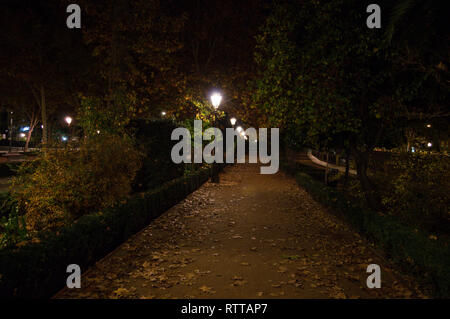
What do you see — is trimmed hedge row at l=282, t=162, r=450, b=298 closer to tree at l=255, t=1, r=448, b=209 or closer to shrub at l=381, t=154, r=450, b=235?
shrub at l=381, t=154, r=450, b=235

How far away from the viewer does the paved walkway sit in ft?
16.2

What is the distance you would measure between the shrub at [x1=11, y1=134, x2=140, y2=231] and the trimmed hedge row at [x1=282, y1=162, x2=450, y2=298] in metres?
5.94

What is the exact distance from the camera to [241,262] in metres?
6.17

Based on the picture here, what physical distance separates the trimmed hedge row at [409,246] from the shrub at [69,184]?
19.5 ft

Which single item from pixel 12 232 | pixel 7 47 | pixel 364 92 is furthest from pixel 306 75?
pixel 7 47

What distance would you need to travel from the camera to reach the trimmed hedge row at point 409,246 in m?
4.56

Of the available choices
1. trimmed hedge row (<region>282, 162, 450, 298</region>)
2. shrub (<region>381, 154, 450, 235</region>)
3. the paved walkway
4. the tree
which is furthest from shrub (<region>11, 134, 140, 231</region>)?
shrub (<region>381, 154, 450, 235</region>)

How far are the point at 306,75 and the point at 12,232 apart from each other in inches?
279

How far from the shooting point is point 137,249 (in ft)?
22.8

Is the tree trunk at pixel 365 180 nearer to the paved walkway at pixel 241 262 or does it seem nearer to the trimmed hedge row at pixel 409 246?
the trimmed hedge row at pixel 409 246

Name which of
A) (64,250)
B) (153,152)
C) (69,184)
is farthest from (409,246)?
(153,152)

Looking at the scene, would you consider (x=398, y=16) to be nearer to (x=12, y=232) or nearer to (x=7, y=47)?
(x=12, y=232)

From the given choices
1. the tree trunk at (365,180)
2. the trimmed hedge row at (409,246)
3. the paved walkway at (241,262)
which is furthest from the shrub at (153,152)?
the trimmed hedge row at (409,246)
